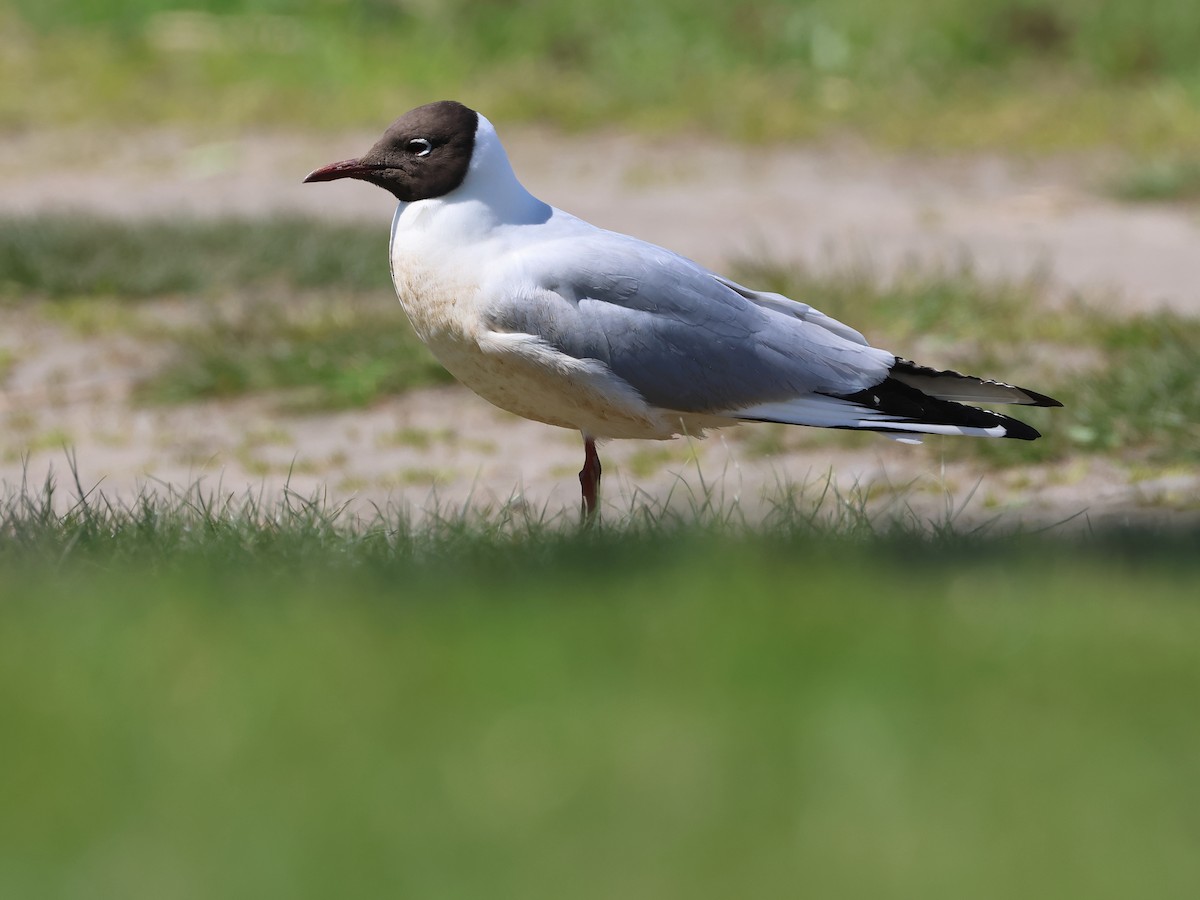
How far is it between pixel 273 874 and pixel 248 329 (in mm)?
4749

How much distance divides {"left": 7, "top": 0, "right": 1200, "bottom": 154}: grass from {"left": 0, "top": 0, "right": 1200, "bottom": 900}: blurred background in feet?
0.14

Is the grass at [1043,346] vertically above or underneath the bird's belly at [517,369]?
above

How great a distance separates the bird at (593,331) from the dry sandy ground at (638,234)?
0.70ft

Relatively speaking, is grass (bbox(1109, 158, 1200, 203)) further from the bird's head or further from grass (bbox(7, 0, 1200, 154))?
the bird's head

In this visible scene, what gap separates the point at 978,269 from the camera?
7.43m

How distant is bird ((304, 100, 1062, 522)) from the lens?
3777mm

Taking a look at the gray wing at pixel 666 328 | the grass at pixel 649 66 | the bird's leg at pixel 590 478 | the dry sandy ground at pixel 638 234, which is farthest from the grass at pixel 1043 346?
the grass at pixel 649 66

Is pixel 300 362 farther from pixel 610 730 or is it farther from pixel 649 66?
pixel 649 66

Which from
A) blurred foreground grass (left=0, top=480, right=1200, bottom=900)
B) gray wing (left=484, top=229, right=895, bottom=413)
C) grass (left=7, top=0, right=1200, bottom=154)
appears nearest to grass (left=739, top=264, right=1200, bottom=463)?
gray wing (left=484, top=229, right=895, bottom=413)

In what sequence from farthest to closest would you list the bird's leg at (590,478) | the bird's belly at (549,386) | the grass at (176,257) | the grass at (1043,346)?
the grass at (176,257)
the grass at (1043,346)
the bird's leg at (590,478)
the bird's belly at (549,386)

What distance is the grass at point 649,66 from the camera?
10477 millimetres

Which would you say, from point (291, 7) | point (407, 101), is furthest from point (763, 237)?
point (291, 7)

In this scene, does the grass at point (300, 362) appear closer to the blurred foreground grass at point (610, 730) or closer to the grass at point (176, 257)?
the grass at point (176, 257)

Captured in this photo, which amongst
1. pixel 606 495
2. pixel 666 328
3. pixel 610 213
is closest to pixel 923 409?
pixel 666 328
